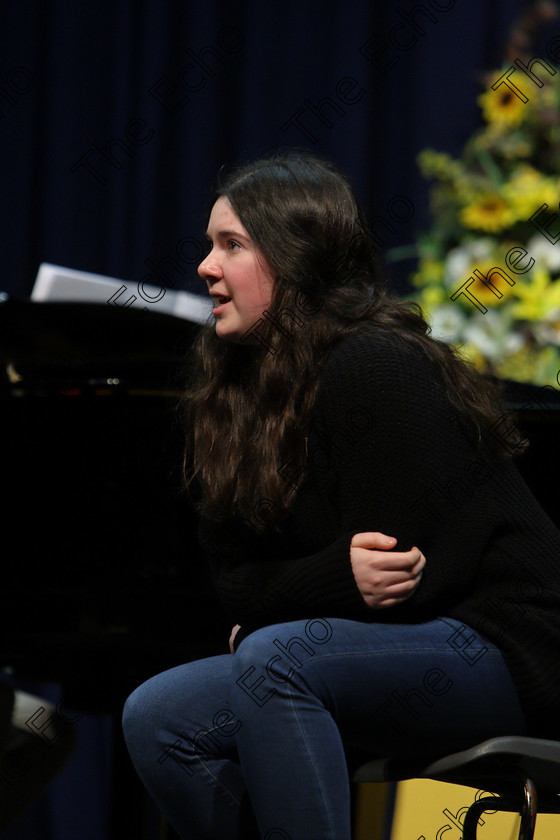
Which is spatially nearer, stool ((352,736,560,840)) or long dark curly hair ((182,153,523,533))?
stool ((352,736,560,840))

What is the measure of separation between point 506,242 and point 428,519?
4.59ft

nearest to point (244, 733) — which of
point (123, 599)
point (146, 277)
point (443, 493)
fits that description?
point (443, 493)

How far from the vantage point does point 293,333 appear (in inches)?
51.5

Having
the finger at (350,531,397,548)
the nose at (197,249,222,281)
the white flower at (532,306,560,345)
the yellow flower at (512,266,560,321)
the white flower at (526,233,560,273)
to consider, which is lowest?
the finger at (350,531,397,548)

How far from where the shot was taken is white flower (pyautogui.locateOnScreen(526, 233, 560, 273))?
90.7 inches

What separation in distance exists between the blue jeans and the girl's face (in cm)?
45

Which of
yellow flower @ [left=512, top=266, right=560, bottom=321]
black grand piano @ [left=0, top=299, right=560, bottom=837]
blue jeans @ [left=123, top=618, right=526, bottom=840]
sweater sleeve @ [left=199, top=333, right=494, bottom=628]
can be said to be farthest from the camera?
yellow flower @ [left=512, top=266, right=560, bottom=321]

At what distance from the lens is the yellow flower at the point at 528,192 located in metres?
2.33

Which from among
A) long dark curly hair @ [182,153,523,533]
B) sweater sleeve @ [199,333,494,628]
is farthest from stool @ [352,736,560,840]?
long dark curly hair @ [182,153,523,533]

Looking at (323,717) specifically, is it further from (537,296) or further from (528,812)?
(537,296)

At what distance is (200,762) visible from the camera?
1255mm

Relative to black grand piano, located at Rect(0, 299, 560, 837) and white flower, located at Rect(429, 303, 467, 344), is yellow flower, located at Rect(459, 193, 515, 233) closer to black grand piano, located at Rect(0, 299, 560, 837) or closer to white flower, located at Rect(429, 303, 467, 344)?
white flower, located at Rect(429, 303, 467, 344)

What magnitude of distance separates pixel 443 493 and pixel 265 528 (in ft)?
0.79

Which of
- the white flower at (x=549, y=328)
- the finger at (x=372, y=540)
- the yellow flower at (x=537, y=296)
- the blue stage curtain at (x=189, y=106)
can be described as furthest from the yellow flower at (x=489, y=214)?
the finger at (x=372, y=540)
